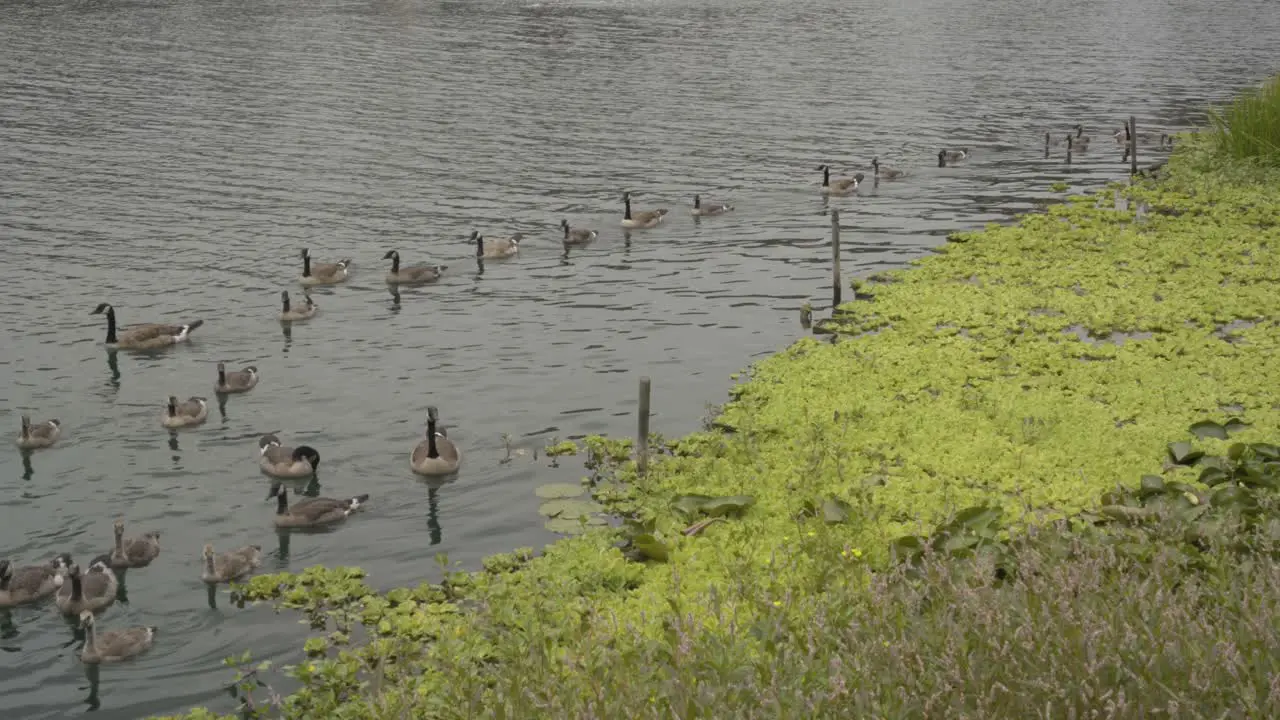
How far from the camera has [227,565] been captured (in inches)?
647

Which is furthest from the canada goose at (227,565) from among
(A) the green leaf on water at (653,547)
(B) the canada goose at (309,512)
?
(A) the green leaf on water at (653,547)

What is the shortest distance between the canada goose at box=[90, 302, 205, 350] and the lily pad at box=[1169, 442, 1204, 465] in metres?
18.5

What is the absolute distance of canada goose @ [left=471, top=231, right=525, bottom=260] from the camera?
3208 cm

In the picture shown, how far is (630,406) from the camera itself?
22.1 metres

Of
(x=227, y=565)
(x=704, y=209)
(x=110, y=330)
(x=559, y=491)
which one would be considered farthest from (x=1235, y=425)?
(x=704, y=209)

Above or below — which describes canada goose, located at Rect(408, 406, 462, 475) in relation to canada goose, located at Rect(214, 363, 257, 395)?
below

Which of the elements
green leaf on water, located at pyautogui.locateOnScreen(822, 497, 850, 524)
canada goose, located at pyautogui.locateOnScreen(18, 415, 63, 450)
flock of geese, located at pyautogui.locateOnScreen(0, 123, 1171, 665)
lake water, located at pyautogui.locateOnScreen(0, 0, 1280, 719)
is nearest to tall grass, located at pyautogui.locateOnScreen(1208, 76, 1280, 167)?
lake water, located at pyautogui.locateOnScreen(0, 0, 1280, 719)

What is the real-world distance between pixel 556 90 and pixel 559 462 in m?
42.1

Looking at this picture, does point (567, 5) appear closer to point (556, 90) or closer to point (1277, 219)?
point (556, 90)

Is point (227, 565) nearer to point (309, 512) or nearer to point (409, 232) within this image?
point (309, 512)

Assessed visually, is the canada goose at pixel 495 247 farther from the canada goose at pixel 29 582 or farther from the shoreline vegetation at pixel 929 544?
the canada goose at pixel 29 582

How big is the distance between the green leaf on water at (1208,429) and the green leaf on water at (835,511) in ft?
17.7

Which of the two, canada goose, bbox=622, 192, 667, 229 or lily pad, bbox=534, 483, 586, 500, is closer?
lily pad, bbox=534, 483, 586, 500

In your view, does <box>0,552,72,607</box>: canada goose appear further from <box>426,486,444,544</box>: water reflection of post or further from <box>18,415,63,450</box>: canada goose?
<box>18,415,63,450</box>: canada goose
